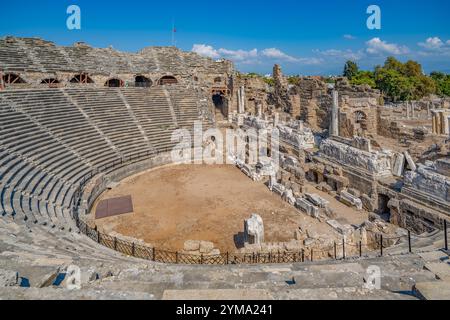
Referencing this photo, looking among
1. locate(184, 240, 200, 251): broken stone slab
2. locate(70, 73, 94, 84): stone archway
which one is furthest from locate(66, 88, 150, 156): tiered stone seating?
locate(184, 240, 200, 251): broken stone slab

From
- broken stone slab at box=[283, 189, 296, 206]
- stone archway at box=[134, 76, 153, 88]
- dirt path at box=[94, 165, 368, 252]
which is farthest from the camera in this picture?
stone archway at box=[134, 76, 153, 88]

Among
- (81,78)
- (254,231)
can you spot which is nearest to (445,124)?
(254,231)

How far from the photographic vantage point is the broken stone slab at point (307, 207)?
13632mm

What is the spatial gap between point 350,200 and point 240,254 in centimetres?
701

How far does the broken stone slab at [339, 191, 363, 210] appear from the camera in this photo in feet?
47.5

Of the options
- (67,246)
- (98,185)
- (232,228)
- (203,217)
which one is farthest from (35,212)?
(232,228)

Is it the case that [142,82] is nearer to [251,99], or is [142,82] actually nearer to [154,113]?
[154,113]

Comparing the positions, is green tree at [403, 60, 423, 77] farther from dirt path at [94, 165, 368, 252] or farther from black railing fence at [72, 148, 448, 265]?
black railing fence at [72, 148, 448, 265]

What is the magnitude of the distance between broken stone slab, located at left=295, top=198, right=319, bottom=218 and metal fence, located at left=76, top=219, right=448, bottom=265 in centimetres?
263

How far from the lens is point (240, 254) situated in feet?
33.9

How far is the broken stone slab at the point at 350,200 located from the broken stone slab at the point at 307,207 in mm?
1978

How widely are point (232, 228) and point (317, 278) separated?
789 centimetres

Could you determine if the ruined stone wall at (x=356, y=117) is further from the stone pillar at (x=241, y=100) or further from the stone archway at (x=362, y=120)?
the stone pillar at (x=241, y=100)
